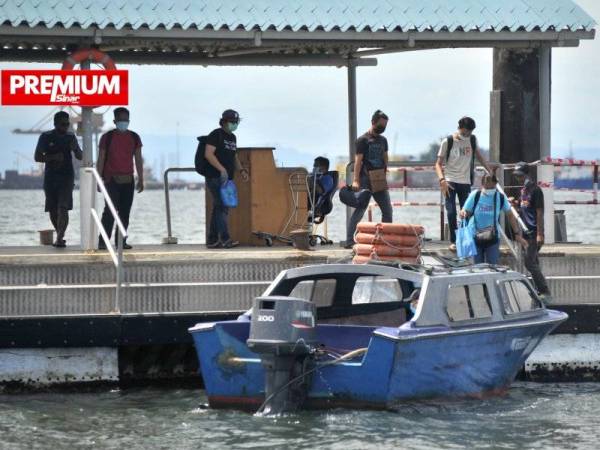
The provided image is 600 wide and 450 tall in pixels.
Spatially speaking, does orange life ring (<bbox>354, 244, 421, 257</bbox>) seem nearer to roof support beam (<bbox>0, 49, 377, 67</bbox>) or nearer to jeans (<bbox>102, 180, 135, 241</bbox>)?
jeans (<bbox>102, 180, 135, 241</bbox>)

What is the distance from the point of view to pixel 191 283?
757 inches

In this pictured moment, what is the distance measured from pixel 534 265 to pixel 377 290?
7.31 ft

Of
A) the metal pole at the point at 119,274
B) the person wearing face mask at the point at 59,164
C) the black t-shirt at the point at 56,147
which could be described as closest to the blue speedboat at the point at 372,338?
the metal pole at the point at 119,274

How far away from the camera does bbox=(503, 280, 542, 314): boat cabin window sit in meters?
18.3

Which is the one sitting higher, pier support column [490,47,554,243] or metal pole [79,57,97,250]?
pier support column [490,47,554,243]

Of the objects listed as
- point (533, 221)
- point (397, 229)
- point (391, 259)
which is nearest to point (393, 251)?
point (391, 259)

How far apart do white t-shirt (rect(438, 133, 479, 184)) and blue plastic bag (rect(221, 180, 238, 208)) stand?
257 cm

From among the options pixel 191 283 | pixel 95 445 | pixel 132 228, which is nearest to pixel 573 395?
pixel 191 283

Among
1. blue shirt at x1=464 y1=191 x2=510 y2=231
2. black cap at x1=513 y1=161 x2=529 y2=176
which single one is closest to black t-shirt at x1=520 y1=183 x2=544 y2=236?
black cap at x1=513 y1=161 x2=529 y2=176

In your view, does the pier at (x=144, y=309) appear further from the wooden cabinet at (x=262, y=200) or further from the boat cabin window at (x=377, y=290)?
the wooden cabinet at (x=262, y=200)

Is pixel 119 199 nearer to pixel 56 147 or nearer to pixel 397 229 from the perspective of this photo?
pixel 56 147

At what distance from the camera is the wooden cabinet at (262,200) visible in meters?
22.6

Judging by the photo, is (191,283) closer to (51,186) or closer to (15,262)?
(15,262)

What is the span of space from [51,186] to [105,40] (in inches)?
93.0
